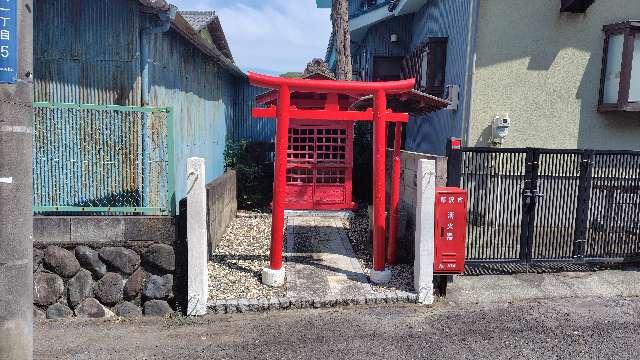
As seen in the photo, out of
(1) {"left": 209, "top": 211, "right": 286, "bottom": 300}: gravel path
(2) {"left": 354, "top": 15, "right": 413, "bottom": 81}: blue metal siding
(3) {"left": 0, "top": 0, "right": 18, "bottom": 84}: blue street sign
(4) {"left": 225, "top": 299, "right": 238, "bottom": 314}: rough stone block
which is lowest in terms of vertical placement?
(4) {"left": 225, "top": 299, "right": 238, "bottom": 314}: rough stone block

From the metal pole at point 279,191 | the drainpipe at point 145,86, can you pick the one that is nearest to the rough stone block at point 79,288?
the drainpipe at point 145,86

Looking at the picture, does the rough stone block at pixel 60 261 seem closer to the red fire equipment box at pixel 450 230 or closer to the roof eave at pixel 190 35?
the roof eave at pixel 190 35

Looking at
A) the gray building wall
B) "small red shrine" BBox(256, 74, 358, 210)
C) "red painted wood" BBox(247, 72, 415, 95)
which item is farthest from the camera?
"small red shrine" BBox(256, 74, 358, 210)

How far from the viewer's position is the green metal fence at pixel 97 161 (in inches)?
239

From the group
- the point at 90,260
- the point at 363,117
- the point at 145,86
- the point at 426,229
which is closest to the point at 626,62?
the point at 363,117

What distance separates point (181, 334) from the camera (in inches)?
216

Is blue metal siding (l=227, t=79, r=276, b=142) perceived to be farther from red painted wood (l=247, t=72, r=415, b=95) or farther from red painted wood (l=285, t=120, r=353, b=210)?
red painted wood (l=247, t=72, r=415, b=95)

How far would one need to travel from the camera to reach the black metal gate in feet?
23.2

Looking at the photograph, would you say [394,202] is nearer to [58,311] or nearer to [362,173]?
[58,311]

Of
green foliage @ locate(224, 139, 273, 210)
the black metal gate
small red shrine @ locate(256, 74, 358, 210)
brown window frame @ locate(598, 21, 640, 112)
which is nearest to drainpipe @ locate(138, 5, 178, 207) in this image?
the black metal gate

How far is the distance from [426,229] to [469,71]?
4.85 m

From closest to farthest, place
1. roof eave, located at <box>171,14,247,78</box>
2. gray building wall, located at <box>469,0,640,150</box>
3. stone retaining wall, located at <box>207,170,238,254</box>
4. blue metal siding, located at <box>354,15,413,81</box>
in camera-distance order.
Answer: roof eave, located at <box>171,14,247,78</box> < stone retaining wall, located at <box>207,170,238,254</box> < gray building wall, located at <box>469,0,640,150</box> < blue metal siding, located at <box>354,15,413,81</box>

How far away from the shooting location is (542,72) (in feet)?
32.2

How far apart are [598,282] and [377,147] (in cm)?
429
